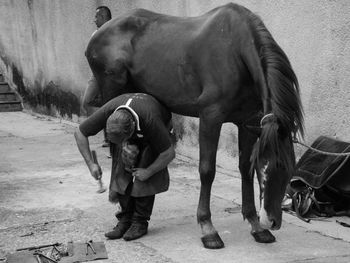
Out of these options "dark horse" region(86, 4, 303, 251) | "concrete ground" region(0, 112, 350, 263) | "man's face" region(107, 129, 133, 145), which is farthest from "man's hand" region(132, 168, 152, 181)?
"concrete ground" region(0, 112, 350, 263)

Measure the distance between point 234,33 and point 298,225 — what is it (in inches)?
67.6

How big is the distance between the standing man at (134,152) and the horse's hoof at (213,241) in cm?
52

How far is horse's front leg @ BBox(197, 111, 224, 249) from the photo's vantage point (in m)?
4.23

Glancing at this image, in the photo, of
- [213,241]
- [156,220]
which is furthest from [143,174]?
[156,220]

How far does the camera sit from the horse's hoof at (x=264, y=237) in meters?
4.35

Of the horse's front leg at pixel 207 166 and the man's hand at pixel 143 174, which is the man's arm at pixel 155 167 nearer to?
the man's hand at pixel 143 174

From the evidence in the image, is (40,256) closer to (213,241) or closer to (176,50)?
(213,241)

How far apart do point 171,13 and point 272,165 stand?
4435 mm

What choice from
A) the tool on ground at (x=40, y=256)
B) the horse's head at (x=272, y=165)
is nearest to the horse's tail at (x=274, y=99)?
the horse's head at (x=272, y=165)

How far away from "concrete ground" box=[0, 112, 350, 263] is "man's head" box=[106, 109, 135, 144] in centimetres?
84

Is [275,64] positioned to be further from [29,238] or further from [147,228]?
[29,238]

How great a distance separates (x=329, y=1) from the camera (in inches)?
209

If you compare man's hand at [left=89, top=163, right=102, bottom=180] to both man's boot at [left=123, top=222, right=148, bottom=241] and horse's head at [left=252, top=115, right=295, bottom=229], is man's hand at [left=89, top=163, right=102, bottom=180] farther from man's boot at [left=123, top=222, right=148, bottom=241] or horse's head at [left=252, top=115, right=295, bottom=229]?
horse's head at [left=252, top=115, right=295, bottom=229]

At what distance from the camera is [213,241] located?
4250 mm
